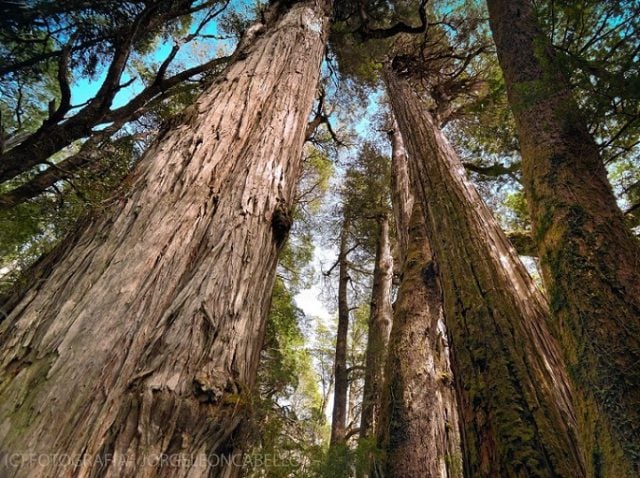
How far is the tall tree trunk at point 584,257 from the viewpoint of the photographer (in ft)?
3.49

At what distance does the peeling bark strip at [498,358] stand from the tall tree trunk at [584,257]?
0.14 m

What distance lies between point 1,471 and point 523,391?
1538 mm

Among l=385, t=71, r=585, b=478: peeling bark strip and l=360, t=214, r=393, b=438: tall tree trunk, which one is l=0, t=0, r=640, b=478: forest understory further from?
l=360, t=214, r=393, b=438: tall tree trunk

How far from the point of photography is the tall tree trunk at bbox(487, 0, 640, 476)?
3.49 feet

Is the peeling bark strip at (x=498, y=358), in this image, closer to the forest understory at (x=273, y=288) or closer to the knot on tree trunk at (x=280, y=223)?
the forest understory at (x=273, y=288)

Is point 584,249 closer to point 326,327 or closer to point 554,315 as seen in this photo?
point 554,315

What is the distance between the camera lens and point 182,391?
1.03 metres

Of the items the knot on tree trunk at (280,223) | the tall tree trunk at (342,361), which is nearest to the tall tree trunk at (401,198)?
the knot on tree trunk at (280,223)

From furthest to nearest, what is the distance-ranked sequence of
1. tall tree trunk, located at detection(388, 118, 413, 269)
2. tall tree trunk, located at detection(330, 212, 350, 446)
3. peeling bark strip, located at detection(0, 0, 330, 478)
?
tall tree trunk, located at detection(330, 212, 350, 446) < tall tree trunk, located at detection(388, 118, 413, 269) < peeling bark strip, located at detection(0, 0, 330, 478)

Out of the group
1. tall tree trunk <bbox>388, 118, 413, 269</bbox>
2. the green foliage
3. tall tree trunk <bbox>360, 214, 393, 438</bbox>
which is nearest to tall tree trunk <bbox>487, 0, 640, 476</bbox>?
tall tree trunk <bbox>388, 118, 413, 269</bbox>

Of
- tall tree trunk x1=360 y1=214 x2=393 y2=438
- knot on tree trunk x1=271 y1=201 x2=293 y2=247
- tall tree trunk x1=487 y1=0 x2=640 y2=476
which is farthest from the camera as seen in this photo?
tall tree trunk x1=360 y1=214 x2=393 y2=438

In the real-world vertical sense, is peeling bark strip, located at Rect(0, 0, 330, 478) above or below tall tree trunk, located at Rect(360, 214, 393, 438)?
below

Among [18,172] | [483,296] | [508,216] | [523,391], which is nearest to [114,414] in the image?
[523,391]

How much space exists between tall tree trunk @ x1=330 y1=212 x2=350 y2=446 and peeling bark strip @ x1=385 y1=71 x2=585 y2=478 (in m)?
4.60
